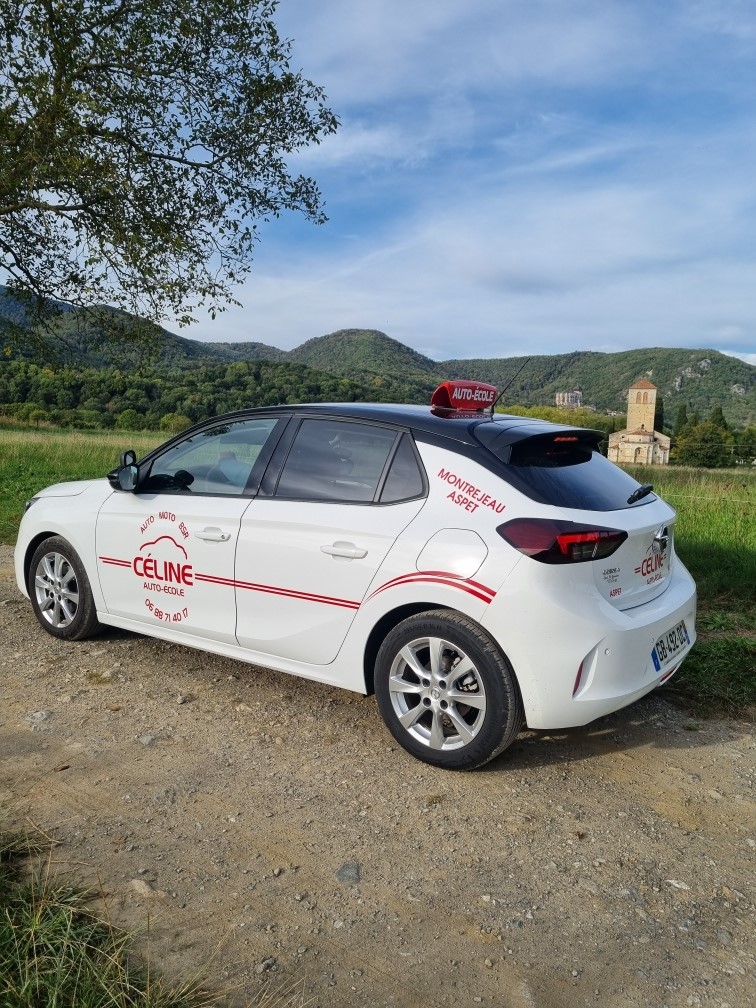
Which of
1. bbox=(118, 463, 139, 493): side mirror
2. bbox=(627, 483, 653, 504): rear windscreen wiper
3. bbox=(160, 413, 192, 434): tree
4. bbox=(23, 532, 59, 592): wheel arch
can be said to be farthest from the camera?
bbox=(160, 413, 192, 434): tree

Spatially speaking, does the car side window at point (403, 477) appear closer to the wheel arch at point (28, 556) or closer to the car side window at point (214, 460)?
the car side window at point (214, 460)

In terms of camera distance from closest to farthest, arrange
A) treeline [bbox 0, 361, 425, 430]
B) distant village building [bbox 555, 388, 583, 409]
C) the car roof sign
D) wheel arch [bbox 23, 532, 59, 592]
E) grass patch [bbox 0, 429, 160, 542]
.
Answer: the car roof sign
wheel arch [bbox 23, 532, 59, 592]
distant village building [bbox 555, 388, 583, 409]
treeline [bbox 0, 361, 425, 430]
grass patch [bbox 0, 429, 160, 542]

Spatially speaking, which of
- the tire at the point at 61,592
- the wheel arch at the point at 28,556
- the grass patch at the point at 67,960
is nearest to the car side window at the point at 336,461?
the tire at the point at 61,592

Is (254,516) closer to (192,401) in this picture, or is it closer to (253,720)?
(253,720)

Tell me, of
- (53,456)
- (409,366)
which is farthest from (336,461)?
(409,366)

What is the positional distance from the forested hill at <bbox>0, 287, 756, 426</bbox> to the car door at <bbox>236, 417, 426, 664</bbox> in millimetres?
1046

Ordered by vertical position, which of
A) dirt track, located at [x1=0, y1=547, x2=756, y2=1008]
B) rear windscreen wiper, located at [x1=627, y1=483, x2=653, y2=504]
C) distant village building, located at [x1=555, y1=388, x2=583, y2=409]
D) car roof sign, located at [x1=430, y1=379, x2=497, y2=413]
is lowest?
dirt track, located at [x1=0, y1=547, x2=756, y2=1008]

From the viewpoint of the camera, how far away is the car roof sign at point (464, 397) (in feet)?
13.6

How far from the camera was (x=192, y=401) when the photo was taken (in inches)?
669

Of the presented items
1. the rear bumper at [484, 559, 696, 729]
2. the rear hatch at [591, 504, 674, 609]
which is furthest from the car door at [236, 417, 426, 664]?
the rear hatch at [591, 504, 674, 609]

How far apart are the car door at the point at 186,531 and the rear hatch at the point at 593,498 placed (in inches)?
57.1

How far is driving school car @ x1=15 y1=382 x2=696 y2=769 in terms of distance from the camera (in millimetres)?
3301

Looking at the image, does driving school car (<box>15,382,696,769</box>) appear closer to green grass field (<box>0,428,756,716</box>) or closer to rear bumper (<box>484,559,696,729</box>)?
rear bumper (<box>484,559,696,729</box>)

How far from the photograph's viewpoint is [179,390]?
59.1 ft
